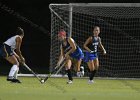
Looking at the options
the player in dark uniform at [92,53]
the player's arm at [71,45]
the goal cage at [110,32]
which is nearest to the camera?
the player's arm at [71,45]

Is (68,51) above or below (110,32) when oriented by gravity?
above

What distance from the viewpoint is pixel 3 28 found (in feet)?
73.9

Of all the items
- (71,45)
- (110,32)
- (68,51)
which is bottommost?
(110,32)

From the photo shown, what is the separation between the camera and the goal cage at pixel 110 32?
59.9 ft

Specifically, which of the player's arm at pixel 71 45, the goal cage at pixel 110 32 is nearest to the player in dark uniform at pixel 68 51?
the player's arm at pixel 71 45

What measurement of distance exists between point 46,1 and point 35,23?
1.03m

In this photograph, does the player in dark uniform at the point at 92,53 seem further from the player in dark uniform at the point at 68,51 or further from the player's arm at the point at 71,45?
the player's arm at the point at 71,45

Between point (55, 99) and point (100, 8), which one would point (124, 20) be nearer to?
point (100, 8)

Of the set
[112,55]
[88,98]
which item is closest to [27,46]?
[112,55]

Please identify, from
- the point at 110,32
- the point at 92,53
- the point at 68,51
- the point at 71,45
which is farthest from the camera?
the point at 110,32

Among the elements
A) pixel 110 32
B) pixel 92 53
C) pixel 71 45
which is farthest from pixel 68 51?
pixel 110 32

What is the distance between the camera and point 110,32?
1983 centimetres

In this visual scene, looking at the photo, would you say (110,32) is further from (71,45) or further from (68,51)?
(71,45)

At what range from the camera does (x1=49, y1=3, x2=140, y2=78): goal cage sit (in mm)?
18250
